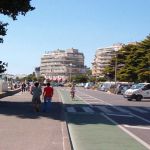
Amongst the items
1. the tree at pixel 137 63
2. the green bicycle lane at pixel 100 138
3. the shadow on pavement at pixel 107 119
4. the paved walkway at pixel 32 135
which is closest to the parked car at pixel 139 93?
the shadow on pavement at pixel 107 119

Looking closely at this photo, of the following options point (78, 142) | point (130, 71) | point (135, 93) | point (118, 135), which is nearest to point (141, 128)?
point (118, 135)

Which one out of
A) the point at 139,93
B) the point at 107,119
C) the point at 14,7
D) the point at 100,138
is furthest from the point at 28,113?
the point at 139,93

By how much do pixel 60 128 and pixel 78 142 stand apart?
10.7ft

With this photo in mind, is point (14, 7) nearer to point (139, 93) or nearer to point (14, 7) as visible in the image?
point (14, 7)

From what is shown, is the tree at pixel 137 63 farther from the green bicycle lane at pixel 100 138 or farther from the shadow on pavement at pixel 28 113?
the green bicycle lane at pixel 100 138

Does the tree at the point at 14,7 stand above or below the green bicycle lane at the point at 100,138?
above

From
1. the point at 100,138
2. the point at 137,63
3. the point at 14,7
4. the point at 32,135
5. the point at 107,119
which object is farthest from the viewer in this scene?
the point at 137,63

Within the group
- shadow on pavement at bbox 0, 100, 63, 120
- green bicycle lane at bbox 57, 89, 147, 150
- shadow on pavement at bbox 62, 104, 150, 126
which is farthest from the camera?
Answer: shadow on pavement at bbox 0, 100, 63, 120

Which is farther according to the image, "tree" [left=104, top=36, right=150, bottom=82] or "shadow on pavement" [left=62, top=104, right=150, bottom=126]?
"tree" [left=104, top=36, right=150, bottom=82]

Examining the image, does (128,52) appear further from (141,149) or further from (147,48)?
(141,149)

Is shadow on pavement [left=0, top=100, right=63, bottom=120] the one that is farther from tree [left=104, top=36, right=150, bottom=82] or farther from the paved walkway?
tree [left=104, top=36, right=150, bottom=82]

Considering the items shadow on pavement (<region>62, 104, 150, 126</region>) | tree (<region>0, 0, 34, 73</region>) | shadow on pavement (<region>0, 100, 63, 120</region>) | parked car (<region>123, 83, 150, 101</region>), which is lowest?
shadow on pavement (<region>62, 104, 150, 126</region>)

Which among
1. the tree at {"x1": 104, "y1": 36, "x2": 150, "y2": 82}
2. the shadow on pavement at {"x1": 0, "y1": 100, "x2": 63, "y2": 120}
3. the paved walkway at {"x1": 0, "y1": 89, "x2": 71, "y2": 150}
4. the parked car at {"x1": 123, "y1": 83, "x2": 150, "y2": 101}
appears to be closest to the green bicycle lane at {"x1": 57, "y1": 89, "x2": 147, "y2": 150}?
the paved walkway at {"x1": 0, "y1": 89, "x2": 71, "y2": 150}

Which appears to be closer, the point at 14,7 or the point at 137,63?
the point at 14,7
